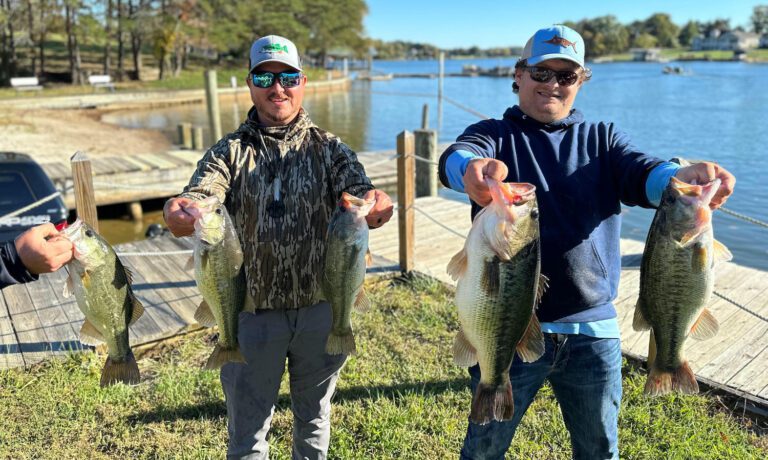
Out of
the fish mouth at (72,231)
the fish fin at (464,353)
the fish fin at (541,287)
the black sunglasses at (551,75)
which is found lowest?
the fish fin at (464,353)

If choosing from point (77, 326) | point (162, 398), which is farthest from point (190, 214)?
point (77, 326)

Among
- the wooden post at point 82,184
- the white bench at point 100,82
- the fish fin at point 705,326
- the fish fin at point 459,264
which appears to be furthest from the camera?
the white bench at point 100,82

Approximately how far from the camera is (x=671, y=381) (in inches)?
94.6

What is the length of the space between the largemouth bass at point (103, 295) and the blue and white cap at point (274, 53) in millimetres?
1135

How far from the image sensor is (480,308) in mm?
2289

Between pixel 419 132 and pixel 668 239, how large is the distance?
8406 mm

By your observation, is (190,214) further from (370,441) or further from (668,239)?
(370,441)

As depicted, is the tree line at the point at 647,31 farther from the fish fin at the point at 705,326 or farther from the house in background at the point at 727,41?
the fish fin at the point at 705,326

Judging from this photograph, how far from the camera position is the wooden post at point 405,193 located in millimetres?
6168

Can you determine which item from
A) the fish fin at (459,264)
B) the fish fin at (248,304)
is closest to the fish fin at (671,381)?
the fish fin at (459,264)

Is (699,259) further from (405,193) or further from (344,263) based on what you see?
(405,193)

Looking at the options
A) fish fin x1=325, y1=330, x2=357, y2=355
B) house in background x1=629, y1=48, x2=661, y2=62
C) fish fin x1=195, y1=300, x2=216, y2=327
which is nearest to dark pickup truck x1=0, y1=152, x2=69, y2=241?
fish fin x1=195, y1=300, x2=216, y2=327

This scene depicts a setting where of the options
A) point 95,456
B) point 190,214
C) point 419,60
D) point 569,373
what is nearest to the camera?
point 190,214

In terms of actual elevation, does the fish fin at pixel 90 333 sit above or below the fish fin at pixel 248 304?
below
